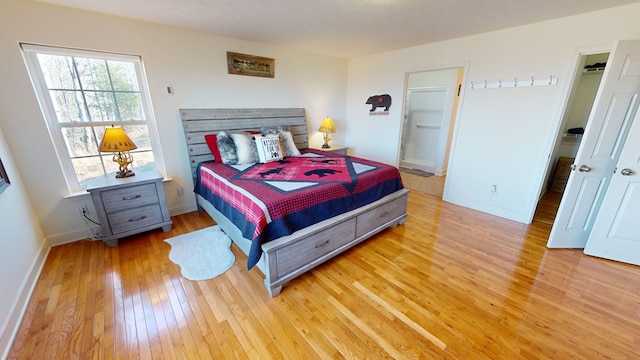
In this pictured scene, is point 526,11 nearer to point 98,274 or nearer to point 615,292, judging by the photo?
point 615,292

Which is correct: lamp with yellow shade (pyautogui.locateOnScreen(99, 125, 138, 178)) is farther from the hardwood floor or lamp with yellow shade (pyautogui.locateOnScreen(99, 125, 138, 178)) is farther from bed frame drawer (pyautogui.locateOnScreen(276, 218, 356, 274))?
bed frame drawer (pyautogui.locateOnScreen(276, 218, 356, 274))

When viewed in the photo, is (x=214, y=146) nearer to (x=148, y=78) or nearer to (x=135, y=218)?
(x=148, y=78)

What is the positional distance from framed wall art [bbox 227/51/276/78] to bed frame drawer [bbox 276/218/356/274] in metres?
2.52

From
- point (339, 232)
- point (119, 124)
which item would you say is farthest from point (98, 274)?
point (339, 232)

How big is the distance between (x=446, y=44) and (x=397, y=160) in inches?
71.9

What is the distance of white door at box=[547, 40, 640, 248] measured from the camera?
192 cm

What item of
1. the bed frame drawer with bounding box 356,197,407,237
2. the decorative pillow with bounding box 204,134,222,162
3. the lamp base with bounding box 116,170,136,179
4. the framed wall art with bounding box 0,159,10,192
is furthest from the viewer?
the decorative pillow with bounding box 204,134,222,162

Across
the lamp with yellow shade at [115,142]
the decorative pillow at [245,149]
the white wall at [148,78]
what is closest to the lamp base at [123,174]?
the lamp with yellow shade at [115,142]

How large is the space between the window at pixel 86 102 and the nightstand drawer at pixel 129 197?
544 mm

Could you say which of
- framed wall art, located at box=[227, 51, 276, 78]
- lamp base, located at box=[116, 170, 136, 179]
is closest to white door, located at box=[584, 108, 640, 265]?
framed wall art, located at box=[227, 51, 276, 78]

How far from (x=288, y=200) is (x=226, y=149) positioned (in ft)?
4.89

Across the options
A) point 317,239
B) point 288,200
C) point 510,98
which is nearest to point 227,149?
point 288,200

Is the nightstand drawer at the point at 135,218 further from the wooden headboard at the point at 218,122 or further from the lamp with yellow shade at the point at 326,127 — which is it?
the lamp with yellow shade at the point at 326,127

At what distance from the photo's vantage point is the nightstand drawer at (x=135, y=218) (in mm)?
2342
